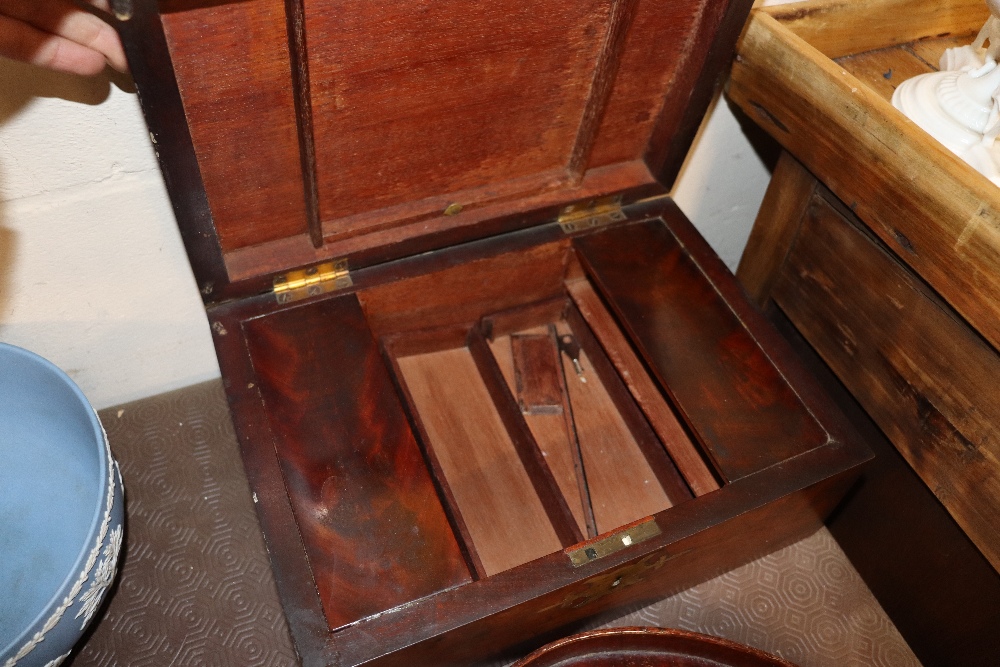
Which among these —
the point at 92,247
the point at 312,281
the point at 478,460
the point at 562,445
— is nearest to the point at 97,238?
the point at 92,247

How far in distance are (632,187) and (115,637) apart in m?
0.98

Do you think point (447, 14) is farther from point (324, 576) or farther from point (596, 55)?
point (324, 576)

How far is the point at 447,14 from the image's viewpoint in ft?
2.89

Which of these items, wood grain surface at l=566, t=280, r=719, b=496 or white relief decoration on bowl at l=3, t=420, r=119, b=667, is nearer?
white relief decoration on bowl at l=3, t=420, r=119, b=667

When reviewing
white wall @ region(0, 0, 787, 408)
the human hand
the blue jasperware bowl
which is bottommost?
the blue jasperware bowl

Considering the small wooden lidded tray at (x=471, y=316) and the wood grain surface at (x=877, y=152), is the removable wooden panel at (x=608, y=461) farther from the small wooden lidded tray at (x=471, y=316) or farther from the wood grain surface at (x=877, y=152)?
the wood grain surface at (x=877, y=152)

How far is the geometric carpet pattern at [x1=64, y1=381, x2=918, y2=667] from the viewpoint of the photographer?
1.10m

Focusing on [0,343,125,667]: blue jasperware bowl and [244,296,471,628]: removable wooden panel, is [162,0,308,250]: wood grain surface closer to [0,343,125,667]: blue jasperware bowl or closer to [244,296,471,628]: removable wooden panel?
[244,296,471,628]: removable wooden panel

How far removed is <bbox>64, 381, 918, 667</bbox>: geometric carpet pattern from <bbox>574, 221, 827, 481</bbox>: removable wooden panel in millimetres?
289

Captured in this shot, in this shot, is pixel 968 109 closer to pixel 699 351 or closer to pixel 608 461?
pixel 699 351

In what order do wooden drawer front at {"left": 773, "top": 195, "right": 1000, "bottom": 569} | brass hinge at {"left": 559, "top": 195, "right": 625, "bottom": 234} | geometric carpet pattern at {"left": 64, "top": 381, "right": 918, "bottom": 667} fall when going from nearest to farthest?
wooden drawer front at {"left": 773, "top": 195, "right": 1000, "bottom": 569}
geometric carpet pattern at {"left": 64, "top": 381, "right": 918, "bottom": 667}
brass hinge at {"left": 559, "top": 195, "right": 625, "bottom": 234}

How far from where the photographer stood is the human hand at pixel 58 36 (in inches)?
31.2

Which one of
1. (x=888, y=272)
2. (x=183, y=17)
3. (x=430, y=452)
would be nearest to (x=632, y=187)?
(x=888, y=272)

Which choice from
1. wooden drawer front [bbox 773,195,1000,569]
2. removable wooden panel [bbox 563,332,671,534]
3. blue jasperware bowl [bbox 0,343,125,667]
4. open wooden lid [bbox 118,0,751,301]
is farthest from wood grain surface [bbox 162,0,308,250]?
wooden drawer front [bbox 773,195,1000,569]
